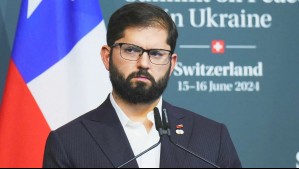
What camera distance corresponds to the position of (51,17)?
3.40 metres

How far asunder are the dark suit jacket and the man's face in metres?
0.17

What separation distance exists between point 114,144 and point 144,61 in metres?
0.38

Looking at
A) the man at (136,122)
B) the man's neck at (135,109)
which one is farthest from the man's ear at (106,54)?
the man's neck at (135,109)

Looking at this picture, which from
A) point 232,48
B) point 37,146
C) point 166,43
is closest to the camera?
point 166,43

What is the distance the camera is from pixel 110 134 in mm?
2461

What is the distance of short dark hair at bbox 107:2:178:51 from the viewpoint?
2488mm

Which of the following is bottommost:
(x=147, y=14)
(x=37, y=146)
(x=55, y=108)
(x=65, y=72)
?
(x=37, y=146)

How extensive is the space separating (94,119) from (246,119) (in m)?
1.44

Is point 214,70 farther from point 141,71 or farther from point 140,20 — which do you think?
point 141,71

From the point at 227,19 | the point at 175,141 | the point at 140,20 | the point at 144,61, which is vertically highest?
the point at 227,19

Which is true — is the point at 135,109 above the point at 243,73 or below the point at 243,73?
below

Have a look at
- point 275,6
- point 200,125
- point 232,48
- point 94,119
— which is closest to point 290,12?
point 275,6

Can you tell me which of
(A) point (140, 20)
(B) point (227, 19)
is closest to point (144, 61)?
(A) point (140, 20)

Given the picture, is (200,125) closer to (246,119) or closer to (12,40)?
(246,119)
